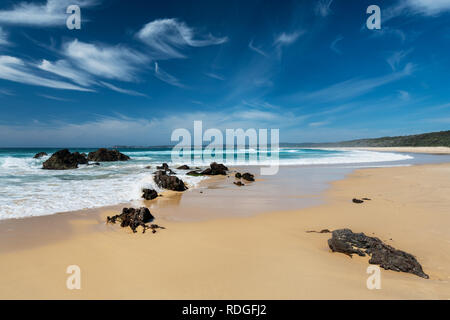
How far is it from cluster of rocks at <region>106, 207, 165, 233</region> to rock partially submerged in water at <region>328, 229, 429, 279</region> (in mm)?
3915

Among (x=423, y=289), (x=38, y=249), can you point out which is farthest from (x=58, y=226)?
(x=423, y=289)

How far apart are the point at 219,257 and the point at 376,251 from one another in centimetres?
267

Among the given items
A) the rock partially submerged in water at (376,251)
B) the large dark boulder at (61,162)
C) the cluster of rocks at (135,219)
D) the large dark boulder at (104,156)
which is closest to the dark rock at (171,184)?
the cluster of rocks at (135,219)

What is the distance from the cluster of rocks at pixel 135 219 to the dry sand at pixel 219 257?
21 cm

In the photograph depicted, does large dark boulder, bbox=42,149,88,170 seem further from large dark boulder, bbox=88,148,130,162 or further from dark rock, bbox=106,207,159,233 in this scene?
dark rock, bbox=106,207,159,233

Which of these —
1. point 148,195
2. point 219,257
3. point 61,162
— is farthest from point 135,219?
point 61,162

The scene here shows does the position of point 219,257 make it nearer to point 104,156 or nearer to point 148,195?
point 148,195

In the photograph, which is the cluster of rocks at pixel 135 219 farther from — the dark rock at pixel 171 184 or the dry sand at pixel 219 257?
the dark rock at pixel 171 184

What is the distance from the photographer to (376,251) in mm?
3410

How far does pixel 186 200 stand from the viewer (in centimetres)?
790

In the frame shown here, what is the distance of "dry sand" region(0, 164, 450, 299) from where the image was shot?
2.71m

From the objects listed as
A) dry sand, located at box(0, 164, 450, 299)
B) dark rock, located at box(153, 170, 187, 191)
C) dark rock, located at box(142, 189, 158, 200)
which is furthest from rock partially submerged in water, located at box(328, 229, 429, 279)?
dark rock, located at box(153, 170, 187, 191)

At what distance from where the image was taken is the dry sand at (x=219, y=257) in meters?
2.71
